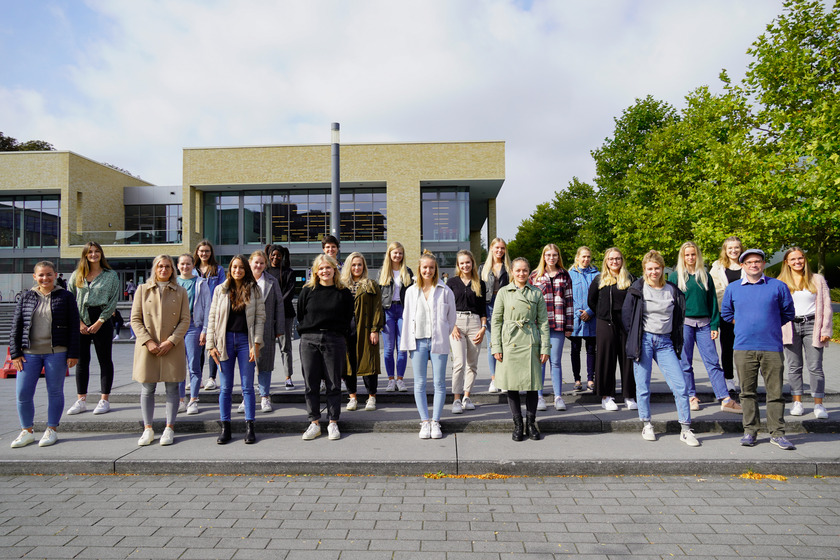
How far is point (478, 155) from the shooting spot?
98.8ft

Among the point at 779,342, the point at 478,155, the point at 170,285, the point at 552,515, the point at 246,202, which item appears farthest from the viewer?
the point at 246,202

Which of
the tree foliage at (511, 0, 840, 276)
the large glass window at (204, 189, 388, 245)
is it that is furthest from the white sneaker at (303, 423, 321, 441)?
the large glass window at (204, 189, 388, 245)

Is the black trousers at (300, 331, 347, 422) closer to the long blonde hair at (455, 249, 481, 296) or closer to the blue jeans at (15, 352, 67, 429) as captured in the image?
the long blonde hair at (455, 249, 481, 296)

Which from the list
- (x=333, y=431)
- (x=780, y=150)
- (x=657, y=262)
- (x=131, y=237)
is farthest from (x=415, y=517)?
(x=131, y=237)

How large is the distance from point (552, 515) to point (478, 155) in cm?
2790

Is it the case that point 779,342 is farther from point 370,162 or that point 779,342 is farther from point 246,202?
point 246,202

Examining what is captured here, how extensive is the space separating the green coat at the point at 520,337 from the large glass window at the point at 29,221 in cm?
3993

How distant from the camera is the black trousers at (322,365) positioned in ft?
18.4

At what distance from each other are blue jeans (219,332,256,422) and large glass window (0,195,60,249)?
38.1m

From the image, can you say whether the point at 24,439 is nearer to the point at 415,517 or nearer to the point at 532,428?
the point at 415,517

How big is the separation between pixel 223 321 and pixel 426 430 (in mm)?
2511

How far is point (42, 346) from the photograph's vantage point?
5504mm

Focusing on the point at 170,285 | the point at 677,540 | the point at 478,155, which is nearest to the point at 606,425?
the point at 677,540

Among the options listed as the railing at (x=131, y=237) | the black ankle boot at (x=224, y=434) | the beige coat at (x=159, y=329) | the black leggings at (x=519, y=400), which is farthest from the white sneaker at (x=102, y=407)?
the railing at (x=131, y=237)
